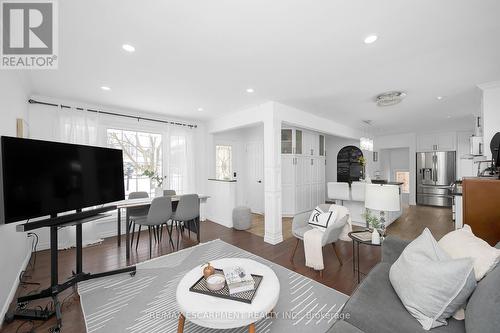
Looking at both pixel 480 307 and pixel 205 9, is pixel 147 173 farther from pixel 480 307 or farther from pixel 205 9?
pixel 480 307

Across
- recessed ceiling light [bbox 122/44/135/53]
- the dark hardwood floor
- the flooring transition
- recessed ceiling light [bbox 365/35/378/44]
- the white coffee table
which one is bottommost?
the flooring transition

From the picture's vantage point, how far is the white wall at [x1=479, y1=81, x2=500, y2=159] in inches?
118

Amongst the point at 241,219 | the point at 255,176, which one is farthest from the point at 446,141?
the point at 241,219

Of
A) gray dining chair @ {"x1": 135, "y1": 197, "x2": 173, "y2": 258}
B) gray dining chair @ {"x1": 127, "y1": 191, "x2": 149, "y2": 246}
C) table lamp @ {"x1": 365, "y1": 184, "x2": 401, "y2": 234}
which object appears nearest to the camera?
table lamp @ {"x1": 365, "y1": 184, "x2": 401, "y2": 234}

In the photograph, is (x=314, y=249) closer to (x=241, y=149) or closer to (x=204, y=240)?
(x=204, y=240)

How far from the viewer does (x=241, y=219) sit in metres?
4.38

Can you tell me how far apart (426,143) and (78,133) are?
958cm

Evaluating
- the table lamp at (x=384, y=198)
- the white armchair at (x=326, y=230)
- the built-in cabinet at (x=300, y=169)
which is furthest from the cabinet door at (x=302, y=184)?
the table lamp at (x=384, y=198)

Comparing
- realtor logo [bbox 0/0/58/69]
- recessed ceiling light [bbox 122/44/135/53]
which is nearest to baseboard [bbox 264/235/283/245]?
recessed ceiling light [bbox 122/44/135/53]

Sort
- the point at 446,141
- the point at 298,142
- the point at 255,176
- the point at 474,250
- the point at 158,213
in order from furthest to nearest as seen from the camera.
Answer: the point at 446,141, the point at 255,176, the point at 298,142, the point at 158,213, the point at 474,250

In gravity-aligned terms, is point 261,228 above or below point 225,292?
below

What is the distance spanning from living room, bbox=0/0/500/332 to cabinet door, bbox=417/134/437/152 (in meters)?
2.66

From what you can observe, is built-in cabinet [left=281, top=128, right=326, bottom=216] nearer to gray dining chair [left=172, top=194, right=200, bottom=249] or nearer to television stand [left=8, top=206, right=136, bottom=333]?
gray dining chair [left=172, top=194, right=200, bottom=249]

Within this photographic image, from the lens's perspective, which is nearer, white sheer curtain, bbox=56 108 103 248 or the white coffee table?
the white coffee table
